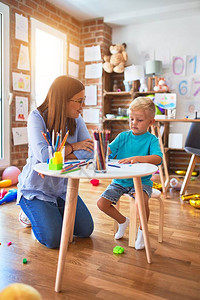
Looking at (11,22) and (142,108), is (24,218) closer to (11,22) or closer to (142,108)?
(142,108)

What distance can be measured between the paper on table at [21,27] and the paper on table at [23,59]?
0.11m

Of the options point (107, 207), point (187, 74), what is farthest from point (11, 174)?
point (187, 74)

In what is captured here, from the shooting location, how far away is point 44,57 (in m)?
4.04

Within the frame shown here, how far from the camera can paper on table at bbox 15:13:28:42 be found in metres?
3.41

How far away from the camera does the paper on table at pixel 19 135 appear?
345 centimetres

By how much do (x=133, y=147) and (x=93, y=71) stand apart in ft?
10.4

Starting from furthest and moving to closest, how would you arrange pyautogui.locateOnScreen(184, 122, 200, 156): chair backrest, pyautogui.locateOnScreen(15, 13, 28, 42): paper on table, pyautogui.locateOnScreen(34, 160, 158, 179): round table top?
1. pyautogui.locateOnScreen(15, 13, 28, 42): paper on table
2. pyautogui.locateOnScreen(184, 122, 200, 156): chair backrest
3. pyautogui.locateOnScreen(34, 160, 158, 179): round table top

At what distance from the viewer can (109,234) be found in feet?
5.88

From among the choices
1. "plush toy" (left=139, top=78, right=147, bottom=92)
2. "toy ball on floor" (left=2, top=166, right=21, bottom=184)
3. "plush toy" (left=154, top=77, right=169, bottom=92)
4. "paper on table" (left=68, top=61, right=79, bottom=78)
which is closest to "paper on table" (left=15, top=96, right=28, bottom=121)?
"toy ball on floor" (left=2, top=166, right=21, bottom=184)

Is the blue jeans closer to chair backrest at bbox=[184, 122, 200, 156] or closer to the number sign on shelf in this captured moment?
chair backrest at bbox=[184, 122, 200, 156]

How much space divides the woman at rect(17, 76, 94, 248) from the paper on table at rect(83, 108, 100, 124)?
2909mm

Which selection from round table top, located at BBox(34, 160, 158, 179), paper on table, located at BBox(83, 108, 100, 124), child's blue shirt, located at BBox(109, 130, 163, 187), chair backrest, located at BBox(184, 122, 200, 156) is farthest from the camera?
paper on table, located at BBox(83, 108, 100, 124)

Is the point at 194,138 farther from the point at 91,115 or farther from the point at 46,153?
the point at 46,153

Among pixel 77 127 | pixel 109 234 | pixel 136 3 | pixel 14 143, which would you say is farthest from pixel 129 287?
pixel 136 3
